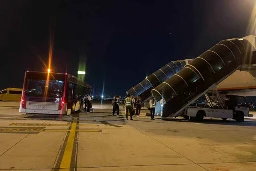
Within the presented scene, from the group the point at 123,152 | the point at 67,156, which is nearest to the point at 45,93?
the point at 123,152

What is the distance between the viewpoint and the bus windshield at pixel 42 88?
18078 millimetres

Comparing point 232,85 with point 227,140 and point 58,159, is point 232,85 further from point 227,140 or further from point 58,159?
point 58,159

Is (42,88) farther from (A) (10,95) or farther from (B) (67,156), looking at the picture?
(A) (10,95)

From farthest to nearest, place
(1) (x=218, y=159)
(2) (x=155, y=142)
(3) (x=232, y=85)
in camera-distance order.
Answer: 1. (3) (x=232, y=85)
2. (2) (x=155, y=142)
3. (1) (x=218, y=159)

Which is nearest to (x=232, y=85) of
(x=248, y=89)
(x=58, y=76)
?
(x=248, y=89)

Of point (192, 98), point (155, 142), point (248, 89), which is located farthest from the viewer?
point (248, 89)

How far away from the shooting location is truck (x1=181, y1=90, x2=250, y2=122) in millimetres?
20156

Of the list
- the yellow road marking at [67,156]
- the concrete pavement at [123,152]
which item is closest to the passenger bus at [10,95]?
the concrete pavement at [123,152]

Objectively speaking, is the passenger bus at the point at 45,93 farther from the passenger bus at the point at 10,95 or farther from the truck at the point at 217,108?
the passenger bus at the point at 10,95

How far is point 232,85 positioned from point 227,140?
2563 cm

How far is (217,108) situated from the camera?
21.3 m

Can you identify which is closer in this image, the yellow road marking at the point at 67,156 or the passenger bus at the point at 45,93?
the yellow road marking at the point at 67,156

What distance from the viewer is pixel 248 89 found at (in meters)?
32.8

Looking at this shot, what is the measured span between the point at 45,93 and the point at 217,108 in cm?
1117
